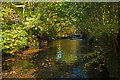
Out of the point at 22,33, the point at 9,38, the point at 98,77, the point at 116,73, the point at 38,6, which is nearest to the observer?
the point at 116,73

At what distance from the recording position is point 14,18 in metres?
10.7

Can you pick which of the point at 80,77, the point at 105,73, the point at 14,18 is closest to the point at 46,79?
the point at 80,77

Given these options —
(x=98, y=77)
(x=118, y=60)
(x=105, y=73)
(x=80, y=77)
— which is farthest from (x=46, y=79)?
(x=118, y=60)

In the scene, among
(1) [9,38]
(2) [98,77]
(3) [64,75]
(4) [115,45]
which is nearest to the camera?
(4) [115,45]

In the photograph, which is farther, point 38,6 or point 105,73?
point 38,6

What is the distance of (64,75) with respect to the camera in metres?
7.25

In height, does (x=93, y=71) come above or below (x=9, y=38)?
below

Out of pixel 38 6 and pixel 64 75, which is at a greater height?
pixel 38 6

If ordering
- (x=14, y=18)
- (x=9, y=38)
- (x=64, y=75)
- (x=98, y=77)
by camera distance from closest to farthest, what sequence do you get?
(x=98, y=77)
(x=64, y=75)
(x=9, y=38)
(x=14, y=18)

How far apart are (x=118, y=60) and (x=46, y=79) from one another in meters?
3.74

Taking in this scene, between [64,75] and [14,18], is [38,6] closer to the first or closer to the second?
[14,18]

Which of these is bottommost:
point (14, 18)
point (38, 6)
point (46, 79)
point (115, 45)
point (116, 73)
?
point (46, 79)

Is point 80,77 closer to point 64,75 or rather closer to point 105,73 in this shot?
point 64,75

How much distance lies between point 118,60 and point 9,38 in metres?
6.43
